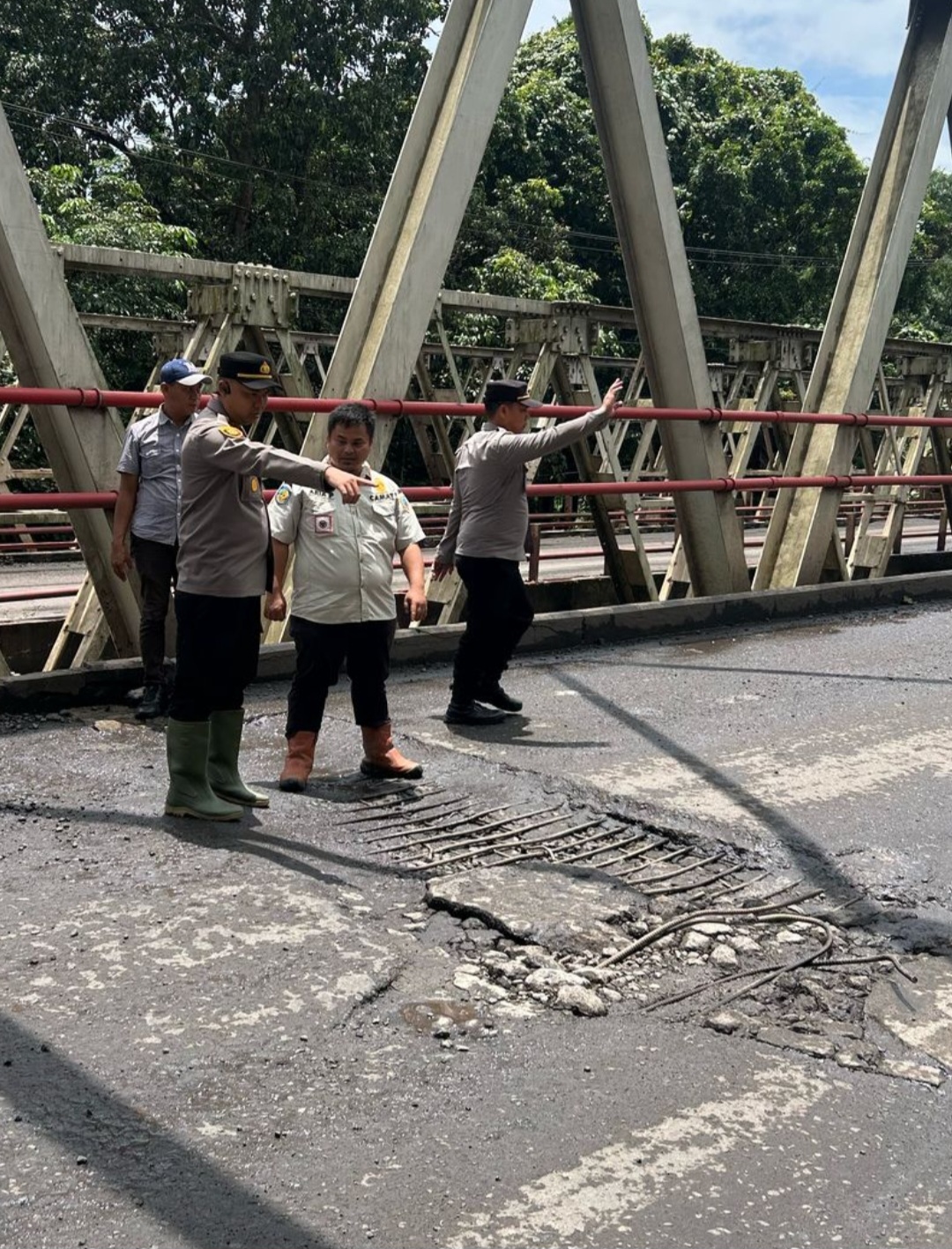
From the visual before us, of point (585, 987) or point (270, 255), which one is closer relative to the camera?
point (585, 987)

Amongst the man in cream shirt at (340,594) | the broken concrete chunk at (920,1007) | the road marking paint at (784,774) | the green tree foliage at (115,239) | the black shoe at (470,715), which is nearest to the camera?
the broken concrete chunk at (920,1007)

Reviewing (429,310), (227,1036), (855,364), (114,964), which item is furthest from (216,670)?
(855,364)

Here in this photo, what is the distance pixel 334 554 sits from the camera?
196 inches

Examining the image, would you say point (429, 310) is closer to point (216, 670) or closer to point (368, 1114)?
point (216, 670)

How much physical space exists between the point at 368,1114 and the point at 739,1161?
2.23 ft

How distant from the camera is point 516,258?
24656mm

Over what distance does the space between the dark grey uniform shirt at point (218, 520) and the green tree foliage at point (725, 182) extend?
27064mm

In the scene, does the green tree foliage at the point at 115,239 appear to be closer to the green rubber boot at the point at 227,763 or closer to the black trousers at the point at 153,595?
the black trousers at the point at 153,595

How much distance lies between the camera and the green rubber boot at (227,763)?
4586 mm

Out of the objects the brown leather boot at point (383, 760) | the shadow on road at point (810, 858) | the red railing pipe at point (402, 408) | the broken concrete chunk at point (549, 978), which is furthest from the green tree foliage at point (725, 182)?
the broken concrete chunk at point (549, 978)

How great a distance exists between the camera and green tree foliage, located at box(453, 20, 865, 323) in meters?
31.0

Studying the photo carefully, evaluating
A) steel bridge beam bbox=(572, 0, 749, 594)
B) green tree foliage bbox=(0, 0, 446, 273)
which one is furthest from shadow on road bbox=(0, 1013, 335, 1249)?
green tree foliage bbox=(0, 0, 446, 273)

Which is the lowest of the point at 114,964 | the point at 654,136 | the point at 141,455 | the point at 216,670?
the point at 114,964

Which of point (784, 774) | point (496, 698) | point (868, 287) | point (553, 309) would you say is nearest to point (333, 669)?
point (496, 698)
